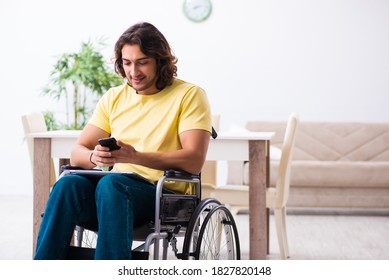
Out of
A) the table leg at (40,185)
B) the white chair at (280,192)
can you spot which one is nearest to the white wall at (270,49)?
the white chair at (280,192)

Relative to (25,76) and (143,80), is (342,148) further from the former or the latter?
(143,80)

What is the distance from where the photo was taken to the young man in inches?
79.8

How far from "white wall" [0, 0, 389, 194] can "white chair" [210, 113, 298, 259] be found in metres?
2.87

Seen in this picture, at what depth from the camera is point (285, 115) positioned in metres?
6.45

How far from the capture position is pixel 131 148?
2.17 m

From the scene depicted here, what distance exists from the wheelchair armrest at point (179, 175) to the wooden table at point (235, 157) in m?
0.85

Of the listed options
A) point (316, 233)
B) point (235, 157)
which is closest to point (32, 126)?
point (235, 157)

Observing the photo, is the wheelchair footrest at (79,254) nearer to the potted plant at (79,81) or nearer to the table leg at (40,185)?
the table leg at (40,185)

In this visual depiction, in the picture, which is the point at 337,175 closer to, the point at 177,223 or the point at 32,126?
the point at 32,126

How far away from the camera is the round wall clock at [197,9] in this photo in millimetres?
→ 6469

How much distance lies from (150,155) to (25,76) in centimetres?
472

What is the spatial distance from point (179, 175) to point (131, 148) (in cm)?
17

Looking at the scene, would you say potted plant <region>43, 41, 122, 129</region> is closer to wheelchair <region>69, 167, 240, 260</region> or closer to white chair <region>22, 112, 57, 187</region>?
white chair <region>22, 112, 57, 187</region>

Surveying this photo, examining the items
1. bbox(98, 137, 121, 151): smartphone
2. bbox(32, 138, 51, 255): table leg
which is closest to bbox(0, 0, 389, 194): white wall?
bbox(32, 138, 51, 255): table leg
